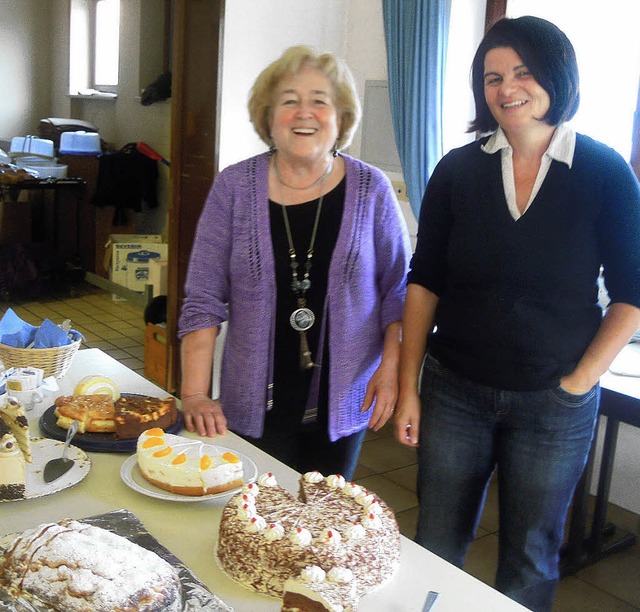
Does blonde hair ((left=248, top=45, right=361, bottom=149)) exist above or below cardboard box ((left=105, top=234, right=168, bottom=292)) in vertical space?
above

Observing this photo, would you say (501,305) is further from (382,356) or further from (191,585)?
(191,585)

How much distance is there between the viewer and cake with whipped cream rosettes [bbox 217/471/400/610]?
0.96m

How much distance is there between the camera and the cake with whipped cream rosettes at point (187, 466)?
1204mm

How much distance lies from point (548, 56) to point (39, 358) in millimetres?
Result: 1202

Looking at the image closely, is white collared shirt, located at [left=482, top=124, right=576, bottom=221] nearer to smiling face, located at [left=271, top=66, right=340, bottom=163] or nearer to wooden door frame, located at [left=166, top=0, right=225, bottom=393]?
smiling face, located at [left=271, top=66, right=340, bottom=163]

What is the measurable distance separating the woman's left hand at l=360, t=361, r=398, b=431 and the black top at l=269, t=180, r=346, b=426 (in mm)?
100

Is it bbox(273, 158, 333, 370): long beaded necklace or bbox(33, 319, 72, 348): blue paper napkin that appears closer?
bbox(273, 158, 333, 370): long beaded necklace

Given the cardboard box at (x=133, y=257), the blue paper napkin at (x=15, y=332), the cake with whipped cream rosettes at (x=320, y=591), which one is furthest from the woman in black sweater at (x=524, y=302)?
the cardboard box at (x=133, y=257)

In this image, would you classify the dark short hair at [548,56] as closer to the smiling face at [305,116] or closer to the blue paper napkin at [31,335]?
the smiling face at [305,116]

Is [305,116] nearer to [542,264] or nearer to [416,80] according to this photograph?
[542,264]

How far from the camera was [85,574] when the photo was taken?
0.85 metres

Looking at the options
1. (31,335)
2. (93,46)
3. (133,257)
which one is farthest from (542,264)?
(93,46)

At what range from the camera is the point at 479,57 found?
4.79ft

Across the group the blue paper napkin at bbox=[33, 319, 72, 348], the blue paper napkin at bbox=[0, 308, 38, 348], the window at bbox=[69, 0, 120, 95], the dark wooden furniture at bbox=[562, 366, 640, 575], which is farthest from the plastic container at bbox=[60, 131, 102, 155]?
the dark wooden furniture at bbox=[562, 366, 640, 575]
